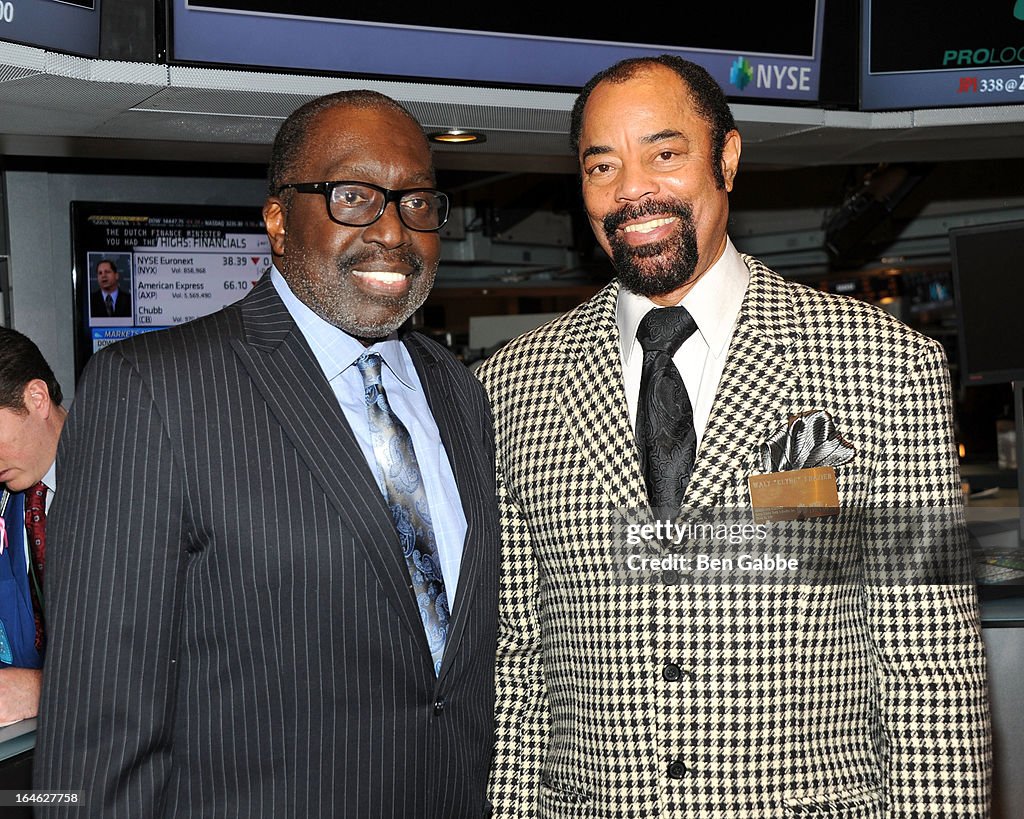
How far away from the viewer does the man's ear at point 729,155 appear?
1878 millimetres

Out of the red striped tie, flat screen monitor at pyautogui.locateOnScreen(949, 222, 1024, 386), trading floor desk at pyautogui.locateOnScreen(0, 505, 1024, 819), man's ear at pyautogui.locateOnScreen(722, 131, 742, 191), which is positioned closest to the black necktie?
man's ear at pyautogui.locateOnScreen(722, 131, 742, 191)

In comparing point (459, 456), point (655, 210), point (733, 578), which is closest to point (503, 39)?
point (655, 210)

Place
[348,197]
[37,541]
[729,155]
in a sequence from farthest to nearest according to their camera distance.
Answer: [37,541], [729,155], [348,197]

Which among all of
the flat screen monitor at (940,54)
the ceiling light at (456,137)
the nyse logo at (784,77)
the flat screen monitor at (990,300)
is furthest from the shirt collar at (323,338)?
the flat screen monitor at (990,300)

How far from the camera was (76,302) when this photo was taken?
366cm

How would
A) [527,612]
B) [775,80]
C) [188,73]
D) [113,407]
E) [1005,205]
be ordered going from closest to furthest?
1. [113,407]
2. [527,612]
3. [188,73]
4. [775,80]
5. [1005,205]

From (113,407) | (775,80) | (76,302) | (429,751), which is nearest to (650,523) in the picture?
(429,751)

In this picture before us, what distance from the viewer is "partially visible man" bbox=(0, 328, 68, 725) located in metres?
2.88

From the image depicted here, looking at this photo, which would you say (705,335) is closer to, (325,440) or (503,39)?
(325,440)

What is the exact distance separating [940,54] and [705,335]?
2041 millimetres

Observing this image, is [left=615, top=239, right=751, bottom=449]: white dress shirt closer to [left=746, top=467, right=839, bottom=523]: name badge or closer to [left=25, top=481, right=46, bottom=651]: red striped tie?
[left=746, top=467, right=839, bottom=523]: name badge

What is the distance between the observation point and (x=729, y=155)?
74.6 inches

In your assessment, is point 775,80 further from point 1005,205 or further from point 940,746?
point 1005,205

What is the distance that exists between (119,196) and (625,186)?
8.38 ft
